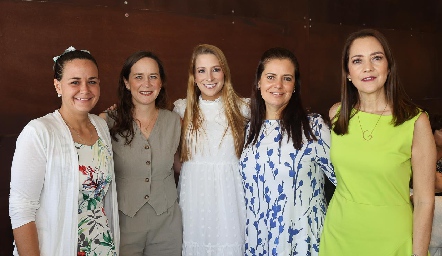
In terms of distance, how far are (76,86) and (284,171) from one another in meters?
1.05

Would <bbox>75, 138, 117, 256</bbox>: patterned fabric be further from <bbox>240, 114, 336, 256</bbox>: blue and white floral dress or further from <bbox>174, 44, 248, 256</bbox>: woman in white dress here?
<bbox>240, 114, 336, 256</bbox>: blue and white floral dress

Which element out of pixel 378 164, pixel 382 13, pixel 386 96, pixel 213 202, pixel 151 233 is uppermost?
pixel 382 13

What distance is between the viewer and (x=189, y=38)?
3908 mm

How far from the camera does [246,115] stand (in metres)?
2.67

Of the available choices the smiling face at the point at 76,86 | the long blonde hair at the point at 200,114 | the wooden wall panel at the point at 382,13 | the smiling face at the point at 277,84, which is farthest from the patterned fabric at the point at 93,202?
the wooden wall panel at the point at 382,13

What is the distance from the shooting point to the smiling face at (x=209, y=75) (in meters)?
2.58

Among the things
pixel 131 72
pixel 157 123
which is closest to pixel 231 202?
pixel 157 123

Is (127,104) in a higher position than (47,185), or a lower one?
higher

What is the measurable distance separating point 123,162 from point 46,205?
0.54 meters

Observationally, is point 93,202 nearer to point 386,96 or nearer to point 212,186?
point 212,186

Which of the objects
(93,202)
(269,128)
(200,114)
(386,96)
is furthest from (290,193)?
(93,202)

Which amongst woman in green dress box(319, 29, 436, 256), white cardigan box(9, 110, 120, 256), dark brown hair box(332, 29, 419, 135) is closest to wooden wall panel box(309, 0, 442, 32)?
dark brown hair box(332, 29, 419, 135)

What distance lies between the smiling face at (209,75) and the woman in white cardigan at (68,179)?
2.10 feet

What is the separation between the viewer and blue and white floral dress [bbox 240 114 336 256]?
2.21 meters
